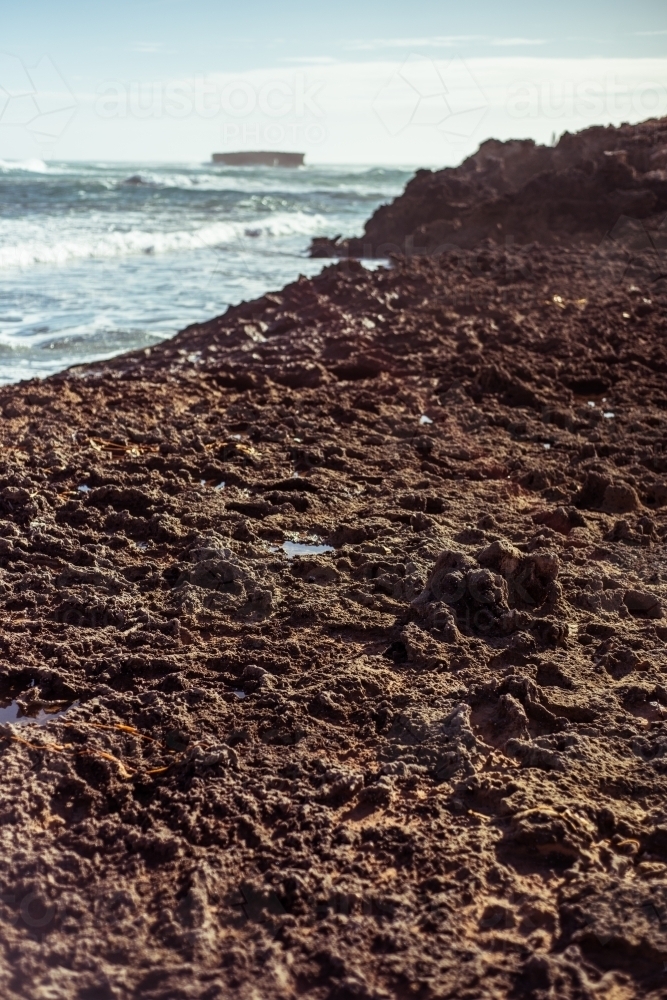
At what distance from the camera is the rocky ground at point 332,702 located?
6.66 ft

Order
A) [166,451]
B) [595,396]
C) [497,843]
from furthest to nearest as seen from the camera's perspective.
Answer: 1. [595,396]
2. [166,451]
3. [497,843]

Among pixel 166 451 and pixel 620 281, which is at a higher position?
pixel 620 281

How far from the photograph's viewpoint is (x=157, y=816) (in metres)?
2.40

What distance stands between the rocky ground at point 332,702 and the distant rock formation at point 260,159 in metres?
73.9

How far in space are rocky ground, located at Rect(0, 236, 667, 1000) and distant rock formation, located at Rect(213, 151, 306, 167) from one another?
243 ft

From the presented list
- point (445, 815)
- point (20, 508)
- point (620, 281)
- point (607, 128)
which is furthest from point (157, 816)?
point (607, 128)

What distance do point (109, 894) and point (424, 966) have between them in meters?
0.69

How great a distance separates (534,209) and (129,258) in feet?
23.0

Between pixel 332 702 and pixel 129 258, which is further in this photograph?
pixel 129 258

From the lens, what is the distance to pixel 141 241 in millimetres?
18891

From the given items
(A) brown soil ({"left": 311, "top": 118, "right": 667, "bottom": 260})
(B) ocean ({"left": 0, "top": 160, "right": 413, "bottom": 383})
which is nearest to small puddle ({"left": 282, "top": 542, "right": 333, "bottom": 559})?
(B) ocean ({"left": 0, "top": 160, "right": 413, "bottom": 383})

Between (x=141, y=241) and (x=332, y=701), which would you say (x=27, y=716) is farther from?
(x=141, y=241)

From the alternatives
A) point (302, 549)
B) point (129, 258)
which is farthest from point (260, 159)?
point (302, 549)

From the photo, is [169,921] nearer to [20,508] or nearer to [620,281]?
[20,508]
